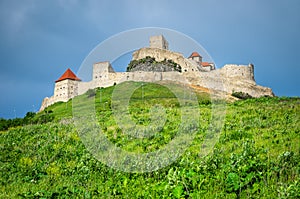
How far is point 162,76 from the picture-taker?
9331 centimetres

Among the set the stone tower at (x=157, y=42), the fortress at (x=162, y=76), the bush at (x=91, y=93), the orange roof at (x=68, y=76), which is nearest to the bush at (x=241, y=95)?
the fortress at (x=162, y=76)

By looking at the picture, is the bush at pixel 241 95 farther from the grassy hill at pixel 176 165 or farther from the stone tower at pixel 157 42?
the grassy hill at pixel 176 165

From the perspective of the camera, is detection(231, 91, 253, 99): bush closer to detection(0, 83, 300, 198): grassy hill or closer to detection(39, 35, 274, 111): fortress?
detection(39, 35, 274, 111): fortress

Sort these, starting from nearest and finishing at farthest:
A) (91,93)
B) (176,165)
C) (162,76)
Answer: (176,165)
(91,93)
(162,76)

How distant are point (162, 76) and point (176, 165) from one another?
83737mm

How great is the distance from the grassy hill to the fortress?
6967cm

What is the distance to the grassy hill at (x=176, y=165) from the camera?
737 centimetres

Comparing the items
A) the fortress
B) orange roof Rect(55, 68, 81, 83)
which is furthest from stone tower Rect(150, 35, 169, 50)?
orange roof Rect(55, 68, 81, 83)

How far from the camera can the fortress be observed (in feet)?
298

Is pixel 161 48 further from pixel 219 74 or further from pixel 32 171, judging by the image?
pixel 32 171

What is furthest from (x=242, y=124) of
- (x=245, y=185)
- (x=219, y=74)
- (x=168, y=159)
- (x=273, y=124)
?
(x=219, y=74)

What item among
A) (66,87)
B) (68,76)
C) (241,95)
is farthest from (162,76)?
(68,76)

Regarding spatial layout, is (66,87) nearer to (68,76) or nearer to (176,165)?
(68,76)

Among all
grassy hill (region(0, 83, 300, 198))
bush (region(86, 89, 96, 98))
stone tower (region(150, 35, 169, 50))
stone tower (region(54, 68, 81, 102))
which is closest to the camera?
grassy hill (region(0, 83, 300, 198))
